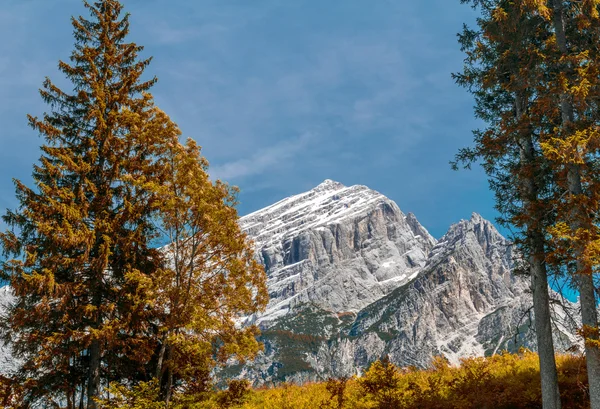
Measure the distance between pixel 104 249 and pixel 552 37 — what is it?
14.8m

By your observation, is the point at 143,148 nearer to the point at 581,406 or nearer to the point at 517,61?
the point at 517,61

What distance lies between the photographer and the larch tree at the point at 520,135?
502 inches

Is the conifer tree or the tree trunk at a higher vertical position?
the conifer tree

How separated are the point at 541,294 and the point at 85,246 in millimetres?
14013

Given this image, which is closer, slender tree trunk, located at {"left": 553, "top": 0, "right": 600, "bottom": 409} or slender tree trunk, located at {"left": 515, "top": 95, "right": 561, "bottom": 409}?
slender tree trunk, located at {"left": 553, "top": 0, "right": 600, "bottom": 409}

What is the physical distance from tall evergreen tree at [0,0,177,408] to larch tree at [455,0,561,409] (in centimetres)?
1041

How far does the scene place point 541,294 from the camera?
13258 mm

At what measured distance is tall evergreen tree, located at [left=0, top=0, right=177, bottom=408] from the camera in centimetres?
1529

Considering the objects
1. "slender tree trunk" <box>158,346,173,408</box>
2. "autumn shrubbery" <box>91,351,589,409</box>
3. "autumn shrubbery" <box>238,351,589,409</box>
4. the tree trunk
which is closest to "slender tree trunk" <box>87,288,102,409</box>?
the tree trunk

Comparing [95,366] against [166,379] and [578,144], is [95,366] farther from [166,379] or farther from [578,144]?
[578,144]

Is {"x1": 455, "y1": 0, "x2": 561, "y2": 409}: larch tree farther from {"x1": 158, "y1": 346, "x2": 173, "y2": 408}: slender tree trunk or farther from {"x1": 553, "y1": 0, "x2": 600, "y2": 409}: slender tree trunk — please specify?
{"x1": 158, "y1": 346, "x2": 173, "y2": 408}: slender tree trunk

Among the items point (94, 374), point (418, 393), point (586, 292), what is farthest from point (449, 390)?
point (94, 374)

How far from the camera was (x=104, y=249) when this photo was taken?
1584 cm

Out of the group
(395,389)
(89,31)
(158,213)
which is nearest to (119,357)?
(158,213)
